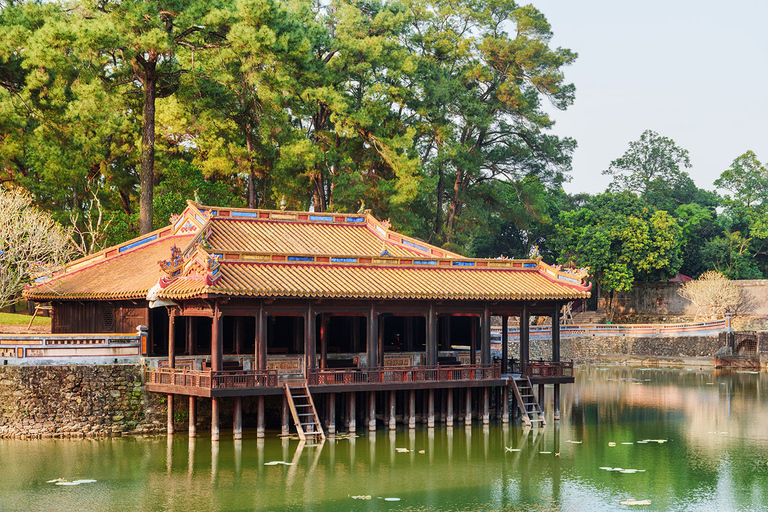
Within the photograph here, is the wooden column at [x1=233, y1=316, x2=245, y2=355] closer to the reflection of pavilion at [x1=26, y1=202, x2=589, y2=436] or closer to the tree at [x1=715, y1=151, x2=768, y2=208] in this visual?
the reflection of pavilion at [x1=26, y1=202, x2=589, y2=436]

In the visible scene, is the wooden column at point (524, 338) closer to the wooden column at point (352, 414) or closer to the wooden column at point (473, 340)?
the wooden column at point (473, 340)

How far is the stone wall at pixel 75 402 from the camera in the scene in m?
31.0

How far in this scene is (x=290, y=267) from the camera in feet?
107

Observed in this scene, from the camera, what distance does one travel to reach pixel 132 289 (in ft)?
110

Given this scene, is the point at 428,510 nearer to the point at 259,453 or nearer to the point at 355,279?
the point at 259,453

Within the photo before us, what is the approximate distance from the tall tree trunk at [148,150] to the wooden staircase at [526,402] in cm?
1982

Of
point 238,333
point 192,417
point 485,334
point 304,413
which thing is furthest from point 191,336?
point 485,334

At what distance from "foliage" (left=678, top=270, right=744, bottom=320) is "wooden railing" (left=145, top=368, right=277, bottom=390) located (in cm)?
4802

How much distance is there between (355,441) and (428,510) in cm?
877

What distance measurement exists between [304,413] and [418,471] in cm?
574

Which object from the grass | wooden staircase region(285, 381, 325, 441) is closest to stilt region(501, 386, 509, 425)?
wooden staircase region(285, 381, 325, 441)

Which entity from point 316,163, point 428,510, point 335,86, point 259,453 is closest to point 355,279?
point 259,453

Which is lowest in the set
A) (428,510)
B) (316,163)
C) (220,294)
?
(428,510)

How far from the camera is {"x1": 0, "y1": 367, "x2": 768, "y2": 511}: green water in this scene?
2341 centimetres
